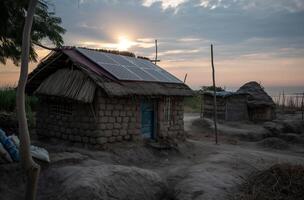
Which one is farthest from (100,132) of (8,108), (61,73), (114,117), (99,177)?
(8,108)

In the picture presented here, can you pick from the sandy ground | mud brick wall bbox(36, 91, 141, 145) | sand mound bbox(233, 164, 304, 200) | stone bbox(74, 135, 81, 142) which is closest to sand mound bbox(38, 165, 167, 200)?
the sandy ground

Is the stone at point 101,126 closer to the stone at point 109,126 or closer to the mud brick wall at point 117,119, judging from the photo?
the mud brick wall at point 117,119

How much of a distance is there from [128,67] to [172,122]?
2.60 m

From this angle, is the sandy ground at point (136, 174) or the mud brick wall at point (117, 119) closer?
the sandy ground at point (136, 174)

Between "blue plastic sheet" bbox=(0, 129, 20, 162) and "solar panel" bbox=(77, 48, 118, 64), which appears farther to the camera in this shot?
"solar panel" bbox=(77, 48, 118, 64)

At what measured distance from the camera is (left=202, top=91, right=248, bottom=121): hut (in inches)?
914

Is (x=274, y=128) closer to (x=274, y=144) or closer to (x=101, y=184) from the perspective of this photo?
(x=274, y=144)

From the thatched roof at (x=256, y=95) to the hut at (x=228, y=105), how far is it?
0.74 meters

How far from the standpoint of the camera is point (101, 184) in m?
7.52

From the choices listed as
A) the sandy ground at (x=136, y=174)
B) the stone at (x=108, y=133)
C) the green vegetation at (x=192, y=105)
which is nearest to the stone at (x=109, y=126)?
the stone at (x=108, y=133)

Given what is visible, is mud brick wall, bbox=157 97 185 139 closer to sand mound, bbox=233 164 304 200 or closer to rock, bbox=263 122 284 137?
sand mound, bbox=233 164 304 200

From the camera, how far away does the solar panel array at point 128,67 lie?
499 inches

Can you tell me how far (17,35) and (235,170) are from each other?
7.97m

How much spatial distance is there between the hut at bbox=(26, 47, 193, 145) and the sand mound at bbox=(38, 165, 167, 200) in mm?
3147
